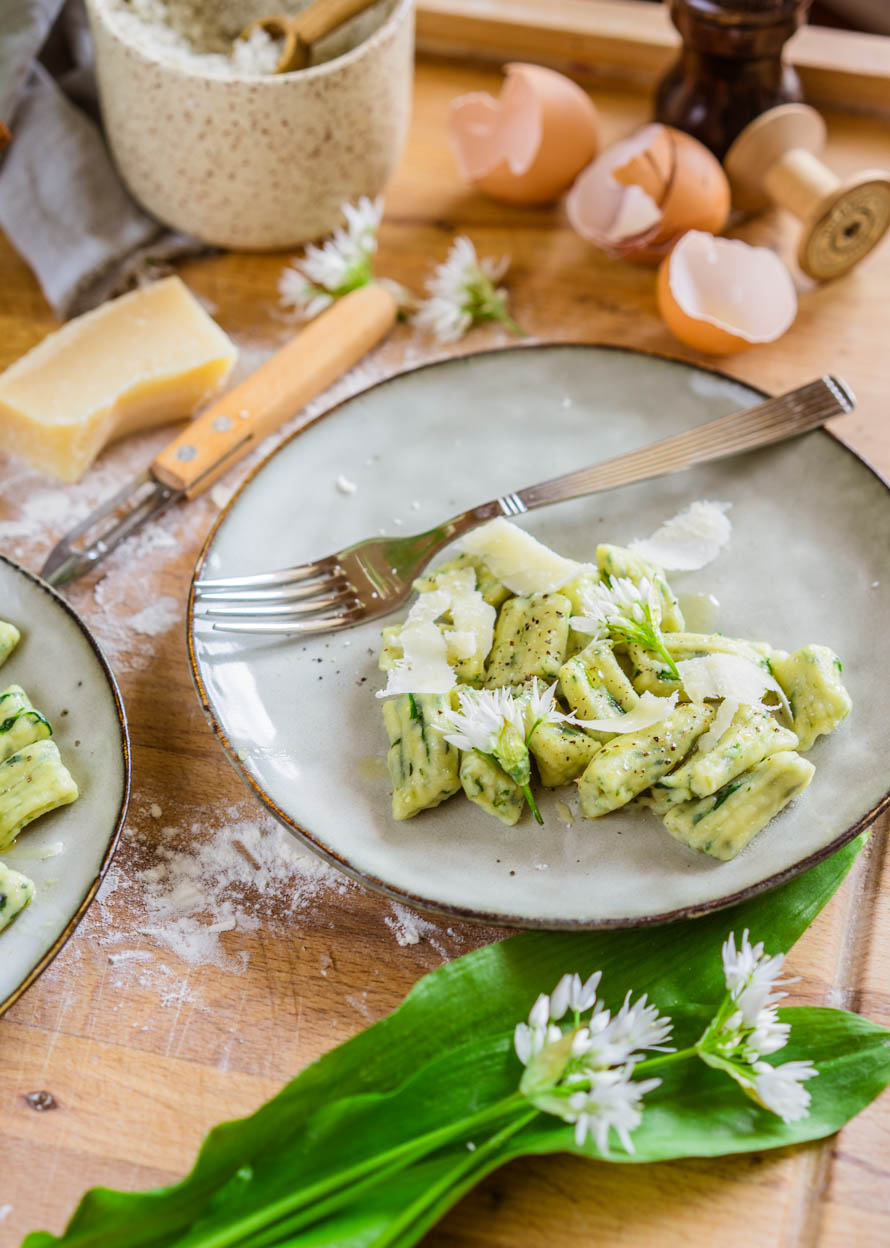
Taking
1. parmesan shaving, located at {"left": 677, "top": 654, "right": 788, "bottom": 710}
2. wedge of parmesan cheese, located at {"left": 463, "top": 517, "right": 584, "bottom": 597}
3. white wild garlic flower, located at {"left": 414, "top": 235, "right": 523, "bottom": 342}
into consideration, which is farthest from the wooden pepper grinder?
parmesan shaving, located at {"left": 677, "top": 654, "right": 788, "bottom": 710}

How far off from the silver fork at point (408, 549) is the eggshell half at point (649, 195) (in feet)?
1.17

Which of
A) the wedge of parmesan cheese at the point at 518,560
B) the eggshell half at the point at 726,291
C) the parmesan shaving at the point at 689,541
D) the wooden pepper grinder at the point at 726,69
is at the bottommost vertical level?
the parmesan shaving at the point at 689,541

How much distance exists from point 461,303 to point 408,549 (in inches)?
18.5

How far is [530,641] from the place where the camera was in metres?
1.06

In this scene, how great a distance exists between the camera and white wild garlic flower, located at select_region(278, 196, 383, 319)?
5.00ft

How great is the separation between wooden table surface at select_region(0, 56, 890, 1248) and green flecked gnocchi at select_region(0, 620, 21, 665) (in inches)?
5.2

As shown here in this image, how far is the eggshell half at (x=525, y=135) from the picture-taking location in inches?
61.1

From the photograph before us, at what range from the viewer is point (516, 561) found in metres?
1.12

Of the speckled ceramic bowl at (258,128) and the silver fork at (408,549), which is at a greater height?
the speckled ceramic bowl at (258,128)

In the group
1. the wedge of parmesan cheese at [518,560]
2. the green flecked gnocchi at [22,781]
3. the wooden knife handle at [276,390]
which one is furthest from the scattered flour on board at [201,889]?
the wooden knife handle at [276,390]

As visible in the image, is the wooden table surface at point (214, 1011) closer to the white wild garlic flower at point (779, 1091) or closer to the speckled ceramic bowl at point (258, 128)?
the white wild garlic flower at point (779, 1091)

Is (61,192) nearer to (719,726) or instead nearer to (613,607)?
(613,607)

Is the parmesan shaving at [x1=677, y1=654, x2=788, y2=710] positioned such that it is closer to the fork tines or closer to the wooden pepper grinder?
the fork tines

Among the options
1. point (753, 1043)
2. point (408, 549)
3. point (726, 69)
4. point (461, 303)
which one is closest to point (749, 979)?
point (753, 1043)
